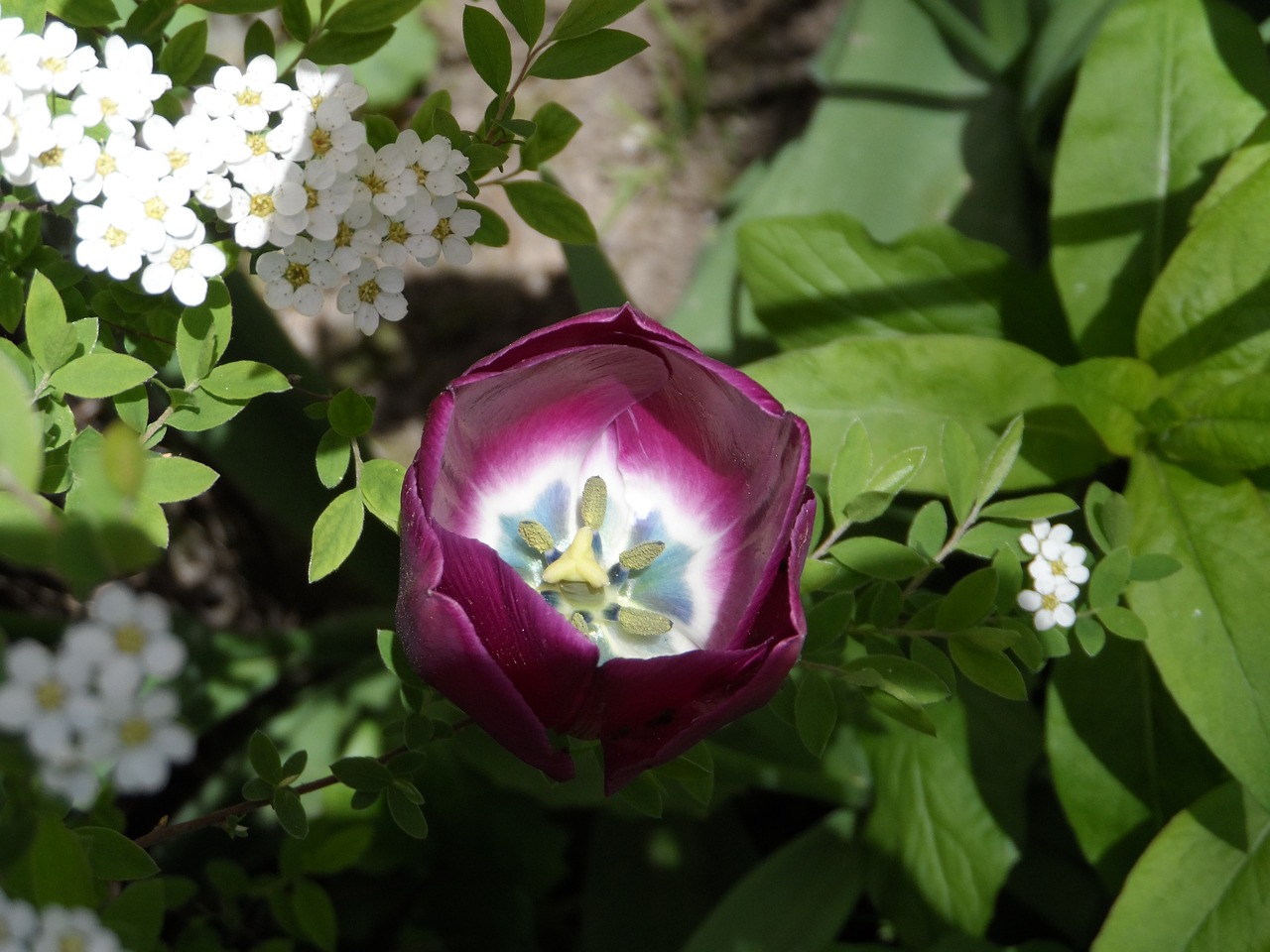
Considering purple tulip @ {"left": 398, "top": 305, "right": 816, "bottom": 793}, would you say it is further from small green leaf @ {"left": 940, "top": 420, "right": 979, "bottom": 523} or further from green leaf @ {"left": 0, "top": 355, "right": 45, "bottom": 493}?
green leaf @ {"left": 0, "top": 355, "right": 45, "bottom": 493}

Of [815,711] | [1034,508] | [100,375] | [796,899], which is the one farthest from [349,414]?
[796,899]

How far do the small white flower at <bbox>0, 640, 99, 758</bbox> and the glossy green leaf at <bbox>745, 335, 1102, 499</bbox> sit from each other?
63 cm

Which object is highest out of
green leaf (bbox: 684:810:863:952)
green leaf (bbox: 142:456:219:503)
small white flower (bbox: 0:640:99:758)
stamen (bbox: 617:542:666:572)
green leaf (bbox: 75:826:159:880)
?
small white flower (bbox: 0:640:99:758)

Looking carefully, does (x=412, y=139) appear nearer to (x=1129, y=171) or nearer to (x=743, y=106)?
(x=1129, y=171)

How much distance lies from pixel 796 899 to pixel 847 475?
1.89 feet

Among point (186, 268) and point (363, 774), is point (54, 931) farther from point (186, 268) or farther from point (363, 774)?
point (186, 268)

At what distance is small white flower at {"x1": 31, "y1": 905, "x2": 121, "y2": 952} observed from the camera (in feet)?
1.40

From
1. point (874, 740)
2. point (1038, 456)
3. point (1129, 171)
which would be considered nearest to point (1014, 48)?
point (1129, 171)

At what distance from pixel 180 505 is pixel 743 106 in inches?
40.6

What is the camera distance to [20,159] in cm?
57

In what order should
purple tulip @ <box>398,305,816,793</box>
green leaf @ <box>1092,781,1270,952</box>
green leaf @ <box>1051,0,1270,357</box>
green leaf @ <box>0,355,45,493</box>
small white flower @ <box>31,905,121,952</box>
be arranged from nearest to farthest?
green leaf @ <box>0,355,45,493</box>
small white flower @ <box>31,905,121,952</box>
purple tulip @ <box>398,305,816,793</box>
green leaf @ <box>1092,781,1270,952</box>
green leaf @ <box>1051,0,1270,357</box>

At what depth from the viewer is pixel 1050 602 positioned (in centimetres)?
71

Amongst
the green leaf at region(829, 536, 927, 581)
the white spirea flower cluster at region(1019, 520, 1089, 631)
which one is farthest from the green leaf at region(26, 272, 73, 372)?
the white spirea flower cluster at region(1019, 520, 1089, 631)

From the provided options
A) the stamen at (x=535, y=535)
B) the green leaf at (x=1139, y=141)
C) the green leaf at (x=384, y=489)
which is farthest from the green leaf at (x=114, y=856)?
the green leaf at (x=1139, y=141)
